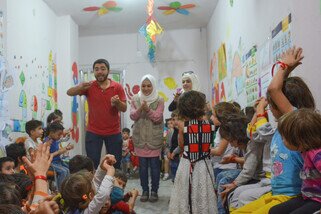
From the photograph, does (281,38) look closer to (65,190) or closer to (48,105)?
(65,190)

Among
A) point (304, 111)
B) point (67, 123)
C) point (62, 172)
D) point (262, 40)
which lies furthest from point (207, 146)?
point (67, 123)

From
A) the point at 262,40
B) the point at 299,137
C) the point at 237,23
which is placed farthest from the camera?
the point at 237,23

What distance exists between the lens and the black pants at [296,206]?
1262 millimetres

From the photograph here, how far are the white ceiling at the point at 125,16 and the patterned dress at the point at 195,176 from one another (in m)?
3.24

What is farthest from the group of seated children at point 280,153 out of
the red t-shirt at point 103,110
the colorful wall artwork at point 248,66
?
the red t-shirt at point 103,110

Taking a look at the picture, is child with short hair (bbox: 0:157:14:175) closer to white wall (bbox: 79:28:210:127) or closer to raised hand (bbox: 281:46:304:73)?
raised hand (bbox: 281:46:304:73)

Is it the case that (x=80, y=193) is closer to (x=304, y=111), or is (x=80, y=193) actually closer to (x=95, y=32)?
(x=304, y=111)

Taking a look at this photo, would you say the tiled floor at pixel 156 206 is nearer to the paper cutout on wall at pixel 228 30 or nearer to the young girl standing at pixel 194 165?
the young girl standing at pixel 194 165

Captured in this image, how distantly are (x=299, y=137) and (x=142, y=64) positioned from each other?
5.21m

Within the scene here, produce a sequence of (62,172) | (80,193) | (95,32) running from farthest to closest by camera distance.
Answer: (95,32), (62,172), (80,193)

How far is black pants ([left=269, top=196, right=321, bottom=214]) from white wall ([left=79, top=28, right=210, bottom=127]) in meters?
4.87

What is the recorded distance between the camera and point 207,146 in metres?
2.24

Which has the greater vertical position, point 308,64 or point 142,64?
point 142,64

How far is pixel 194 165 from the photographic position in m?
2.22
